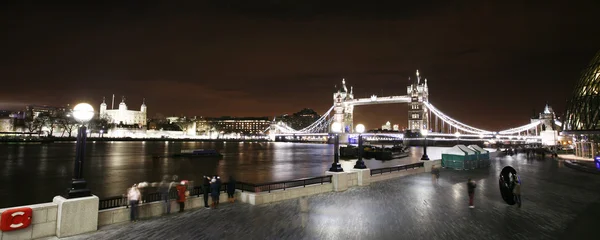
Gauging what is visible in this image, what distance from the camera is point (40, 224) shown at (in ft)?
27.2

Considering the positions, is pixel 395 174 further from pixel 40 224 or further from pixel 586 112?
pixel 586 112

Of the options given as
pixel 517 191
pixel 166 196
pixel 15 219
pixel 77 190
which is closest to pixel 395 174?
pixel 517 191

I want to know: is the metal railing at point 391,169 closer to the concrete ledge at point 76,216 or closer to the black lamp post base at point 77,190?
the concrete ledge at point 76,216

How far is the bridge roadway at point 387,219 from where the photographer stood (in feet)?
30.1

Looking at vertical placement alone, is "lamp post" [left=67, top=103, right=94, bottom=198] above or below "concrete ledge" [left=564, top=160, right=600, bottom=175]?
above

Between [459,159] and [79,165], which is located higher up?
[79,165]

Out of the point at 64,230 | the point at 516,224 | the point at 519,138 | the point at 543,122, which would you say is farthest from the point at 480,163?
the point at 543,122

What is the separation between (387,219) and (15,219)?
9950mm

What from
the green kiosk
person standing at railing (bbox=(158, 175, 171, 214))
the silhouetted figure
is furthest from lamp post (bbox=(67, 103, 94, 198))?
the green kiosk

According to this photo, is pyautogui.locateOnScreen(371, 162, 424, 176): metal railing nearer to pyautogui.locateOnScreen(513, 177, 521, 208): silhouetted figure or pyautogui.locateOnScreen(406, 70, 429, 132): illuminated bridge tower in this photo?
pyautogui.locateOnScreen(513, 177, 521, 208): silhouetted figure

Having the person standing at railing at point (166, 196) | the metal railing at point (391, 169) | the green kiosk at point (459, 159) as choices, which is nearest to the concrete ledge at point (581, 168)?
the green kiosk at point (459, 159)

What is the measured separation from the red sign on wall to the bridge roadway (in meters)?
1.20

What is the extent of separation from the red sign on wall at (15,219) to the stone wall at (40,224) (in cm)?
15

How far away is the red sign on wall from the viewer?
25.3 ft
